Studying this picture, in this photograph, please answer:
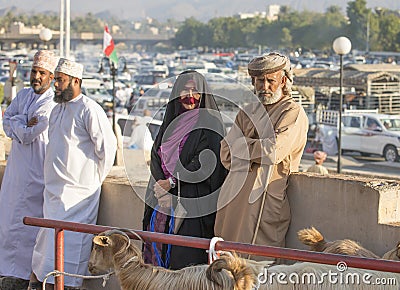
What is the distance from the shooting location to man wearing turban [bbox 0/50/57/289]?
627 cm

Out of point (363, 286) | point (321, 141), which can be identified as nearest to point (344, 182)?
point (363, 286)

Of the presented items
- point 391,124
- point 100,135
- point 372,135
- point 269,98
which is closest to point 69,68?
point 100,135

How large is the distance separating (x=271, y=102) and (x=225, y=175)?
59 cm

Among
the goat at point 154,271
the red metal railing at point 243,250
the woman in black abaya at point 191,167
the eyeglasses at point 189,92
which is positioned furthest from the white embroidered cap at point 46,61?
the goat at point 154,271

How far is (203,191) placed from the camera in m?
4.95

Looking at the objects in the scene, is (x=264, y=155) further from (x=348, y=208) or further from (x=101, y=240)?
(x=101, y=240)

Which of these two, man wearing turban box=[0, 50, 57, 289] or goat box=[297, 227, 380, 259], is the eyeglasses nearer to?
goat box=[297, 227, 380, 259]

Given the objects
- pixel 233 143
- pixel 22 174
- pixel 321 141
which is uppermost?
pixel 233 143

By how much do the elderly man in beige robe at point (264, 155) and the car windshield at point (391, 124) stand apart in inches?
966

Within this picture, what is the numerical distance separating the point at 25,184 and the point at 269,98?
2.45 metres

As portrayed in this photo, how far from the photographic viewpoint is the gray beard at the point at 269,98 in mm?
4605

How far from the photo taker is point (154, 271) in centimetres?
360

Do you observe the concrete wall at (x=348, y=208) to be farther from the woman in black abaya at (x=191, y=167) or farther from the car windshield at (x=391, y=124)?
the car windshield at (x=391, y=124)

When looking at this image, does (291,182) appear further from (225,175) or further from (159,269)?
(159,269)
